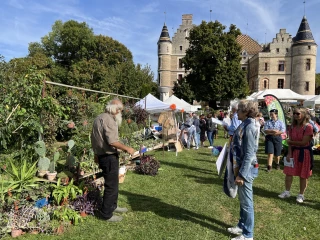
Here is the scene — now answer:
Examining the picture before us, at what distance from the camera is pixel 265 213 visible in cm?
432

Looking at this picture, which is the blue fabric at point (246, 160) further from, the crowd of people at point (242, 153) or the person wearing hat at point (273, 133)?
the person wearing hat at point (273, 133)

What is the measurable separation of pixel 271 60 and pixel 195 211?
42.6 meters

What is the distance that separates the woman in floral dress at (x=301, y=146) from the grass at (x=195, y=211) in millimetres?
605

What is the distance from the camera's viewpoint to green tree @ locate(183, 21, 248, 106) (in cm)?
2958

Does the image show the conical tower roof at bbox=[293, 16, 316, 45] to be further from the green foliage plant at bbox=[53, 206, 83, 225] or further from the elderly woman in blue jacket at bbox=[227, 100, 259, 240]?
the green foliage plant at bbox=[53, 206, 83, 225]

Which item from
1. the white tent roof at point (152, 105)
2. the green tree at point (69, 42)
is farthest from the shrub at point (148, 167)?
the green tree at point (69, 42)

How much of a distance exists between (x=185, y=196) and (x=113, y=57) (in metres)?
33.8

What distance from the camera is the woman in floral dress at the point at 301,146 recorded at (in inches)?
177

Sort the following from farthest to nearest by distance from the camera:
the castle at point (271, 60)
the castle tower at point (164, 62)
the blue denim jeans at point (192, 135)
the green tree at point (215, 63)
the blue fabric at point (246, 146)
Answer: the castle tower at point (164, 62)
the castle at point (271, 60)
the green tree at point (215, 63)
the blue denim jeans at point (192, 135)
the blue fabric at point (246, 146)

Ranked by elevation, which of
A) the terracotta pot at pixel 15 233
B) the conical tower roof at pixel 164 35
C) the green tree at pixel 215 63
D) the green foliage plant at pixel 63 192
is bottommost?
the terracotta pot at pixel 15 233

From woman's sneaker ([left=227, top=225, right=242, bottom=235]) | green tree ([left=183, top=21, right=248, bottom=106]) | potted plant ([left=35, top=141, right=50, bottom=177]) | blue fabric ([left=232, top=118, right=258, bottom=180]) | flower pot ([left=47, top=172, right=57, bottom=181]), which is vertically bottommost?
woman's sneaker ([left=227, top=225, right=242, bottom=235])

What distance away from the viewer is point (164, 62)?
46719mm

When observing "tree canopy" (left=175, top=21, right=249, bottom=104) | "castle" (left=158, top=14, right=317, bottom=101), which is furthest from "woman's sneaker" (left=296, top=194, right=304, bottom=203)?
"castle" (left=158, top=14, right=317, bottom=101)

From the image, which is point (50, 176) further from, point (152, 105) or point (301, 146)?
point (152, 105)
